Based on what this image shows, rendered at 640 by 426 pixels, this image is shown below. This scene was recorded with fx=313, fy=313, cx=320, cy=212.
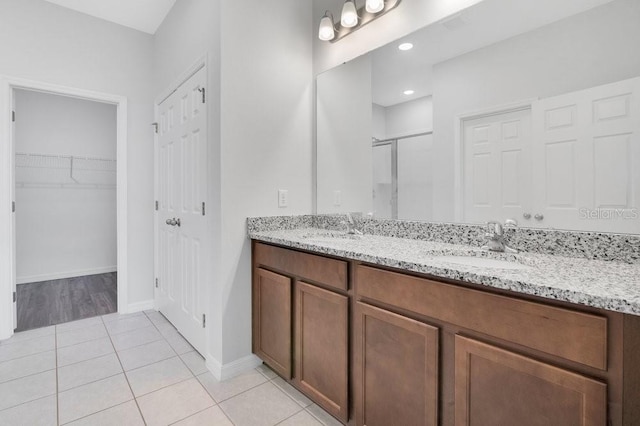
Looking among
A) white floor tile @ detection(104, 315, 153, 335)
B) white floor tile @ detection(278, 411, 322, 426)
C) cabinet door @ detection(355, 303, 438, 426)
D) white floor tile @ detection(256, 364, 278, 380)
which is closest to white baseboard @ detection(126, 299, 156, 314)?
white floor tile @ detection(104, 315, 153, 335)

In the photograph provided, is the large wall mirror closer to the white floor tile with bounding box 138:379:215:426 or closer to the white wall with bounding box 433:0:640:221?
the white wall with bounding box 433:0:640:221

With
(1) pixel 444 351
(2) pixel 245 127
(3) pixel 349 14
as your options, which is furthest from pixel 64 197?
(1) pixel 444 351

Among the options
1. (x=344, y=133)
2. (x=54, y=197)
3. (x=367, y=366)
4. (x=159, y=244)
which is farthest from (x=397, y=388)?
(x=54, y=197)

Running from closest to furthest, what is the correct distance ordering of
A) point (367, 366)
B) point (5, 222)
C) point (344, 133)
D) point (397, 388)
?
point (397, 388) → point (367, 366) → point (344, 133) → point (5, 222)

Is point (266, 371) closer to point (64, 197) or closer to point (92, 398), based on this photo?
point (92, 398)

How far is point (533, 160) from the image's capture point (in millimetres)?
1324

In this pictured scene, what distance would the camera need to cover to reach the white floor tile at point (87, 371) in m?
1.85

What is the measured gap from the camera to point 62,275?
419cm

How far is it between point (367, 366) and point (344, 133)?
5.08ft

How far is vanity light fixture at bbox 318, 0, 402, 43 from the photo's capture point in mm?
1810

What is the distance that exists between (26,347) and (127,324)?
642mm

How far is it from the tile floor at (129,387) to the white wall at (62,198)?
2.06 meters

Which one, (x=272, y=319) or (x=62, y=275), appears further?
(x=62, y=275)

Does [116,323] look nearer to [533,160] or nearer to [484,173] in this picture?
[484,173]
